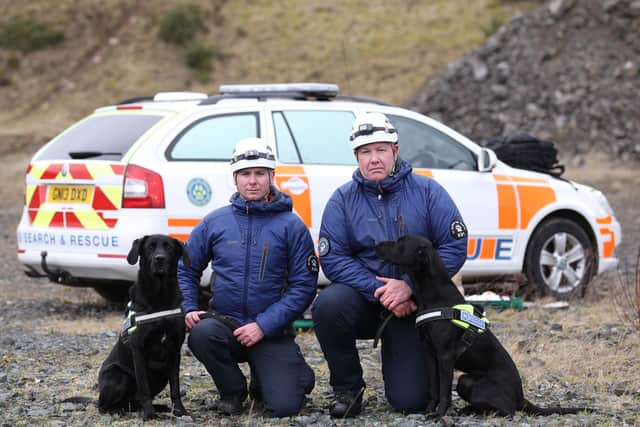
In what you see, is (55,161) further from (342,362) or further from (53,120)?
(53,120)

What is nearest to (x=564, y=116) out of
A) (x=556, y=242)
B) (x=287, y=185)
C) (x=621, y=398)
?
(x=556, y=242)

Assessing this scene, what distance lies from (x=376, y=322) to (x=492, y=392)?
0.81 metres

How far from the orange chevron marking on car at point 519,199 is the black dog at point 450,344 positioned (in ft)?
Result: 12.6

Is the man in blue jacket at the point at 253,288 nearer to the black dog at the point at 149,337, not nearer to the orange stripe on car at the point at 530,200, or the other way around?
the black dog at the point at 149,337

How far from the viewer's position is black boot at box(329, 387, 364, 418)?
517 cm

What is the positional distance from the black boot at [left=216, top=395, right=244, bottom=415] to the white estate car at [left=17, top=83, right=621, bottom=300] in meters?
2.57

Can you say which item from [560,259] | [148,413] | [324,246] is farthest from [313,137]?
[148,413]

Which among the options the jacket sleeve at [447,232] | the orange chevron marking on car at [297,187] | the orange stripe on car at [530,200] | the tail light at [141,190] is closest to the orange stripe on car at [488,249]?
the orange stripe on car at [530,200]

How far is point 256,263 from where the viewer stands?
5.36 m

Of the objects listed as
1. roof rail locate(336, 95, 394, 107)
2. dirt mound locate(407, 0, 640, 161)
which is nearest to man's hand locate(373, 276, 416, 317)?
roof rail locate(336, 95, 394, 107)

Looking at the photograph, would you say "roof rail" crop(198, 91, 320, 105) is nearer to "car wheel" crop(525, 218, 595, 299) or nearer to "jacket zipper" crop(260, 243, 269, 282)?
"car wheel" crop(525, 218, 595, 299)

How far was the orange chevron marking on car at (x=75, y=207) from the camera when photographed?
25.3ft

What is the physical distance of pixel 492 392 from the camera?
196 inches

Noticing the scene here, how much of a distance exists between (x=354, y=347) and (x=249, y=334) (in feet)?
1.87
